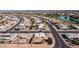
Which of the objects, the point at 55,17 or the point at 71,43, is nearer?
the point at 71,43

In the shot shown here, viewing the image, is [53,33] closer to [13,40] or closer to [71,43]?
[71,43]

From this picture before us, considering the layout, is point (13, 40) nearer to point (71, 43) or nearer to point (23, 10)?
point (23, 10)
